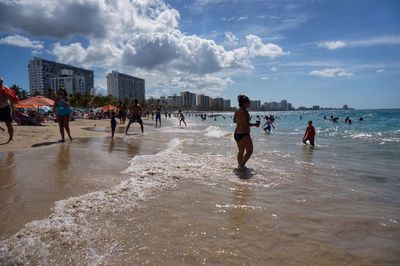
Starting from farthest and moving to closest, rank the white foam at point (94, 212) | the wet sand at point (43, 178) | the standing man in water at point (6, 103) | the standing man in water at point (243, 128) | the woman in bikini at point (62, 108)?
the woman in bikini at point (62, 108) < the standing man in water at point (6, 103) < the standing man in water at point (243, 128) < the wet sand at point (43, 178) < the white foam at point (94, 212)

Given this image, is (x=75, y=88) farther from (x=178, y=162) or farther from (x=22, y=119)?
(x=178, y=162)

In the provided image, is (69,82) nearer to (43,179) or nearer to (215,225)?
(43,179)

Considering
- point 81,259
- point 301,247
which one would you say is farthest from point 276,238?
point 81,259

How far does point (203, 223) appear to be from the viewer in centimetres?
317

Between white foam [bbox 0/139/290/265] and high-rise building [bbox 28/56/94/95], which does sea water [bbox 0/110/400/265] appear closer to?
white foam [bbox 0/139/290/265]

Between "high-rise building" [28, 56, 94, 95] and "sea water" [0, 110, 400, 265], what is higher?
"high-rise building" [28, 56, 94, 95]

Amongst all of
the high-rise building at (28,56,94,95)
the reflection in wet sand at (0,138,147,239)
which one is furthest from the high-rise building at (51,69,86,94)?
the reflection in wet sand at (0,138,147,239)

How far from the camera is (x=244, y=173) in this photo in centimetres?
599

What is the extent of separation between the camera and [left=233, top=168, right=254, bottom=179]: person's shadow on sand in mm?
5693

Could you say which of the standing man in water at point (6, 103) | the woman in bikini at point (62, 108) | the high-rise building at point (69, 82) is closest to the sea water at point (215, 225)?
the standing man in water at point (6, 103)

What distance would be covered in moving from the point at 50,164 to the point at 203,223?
383cm

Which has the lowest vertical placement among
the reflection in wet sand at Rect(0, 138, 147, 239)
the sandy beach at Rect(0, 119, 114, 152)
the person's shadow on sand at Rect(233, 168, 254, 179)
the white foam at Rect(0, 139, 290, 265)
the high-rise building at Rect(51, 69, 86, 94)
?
the person's shadow on sand at Rect(233, 168, 254, 179)

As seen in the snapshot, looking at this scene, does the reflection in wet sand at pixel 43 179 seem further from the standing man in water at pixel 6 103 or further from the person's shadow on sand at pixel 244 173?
the person's shadow on sand at pixel 244 173

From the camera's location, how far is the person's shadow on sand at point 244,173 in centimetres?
569
